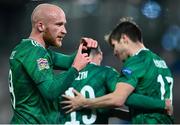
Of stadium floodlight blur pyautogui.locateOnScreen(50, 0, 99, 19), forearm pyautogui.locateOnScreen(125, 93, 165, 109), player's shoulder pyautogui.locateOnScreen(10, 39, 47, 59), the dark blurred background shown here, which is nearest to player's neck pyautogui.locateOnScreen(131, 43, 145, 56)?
forearm pyautogui.locateOnScreen(125, 93, 165, 109)

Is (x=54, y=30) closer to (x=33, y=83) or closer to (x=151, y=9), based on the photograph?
(x=33, y=83)

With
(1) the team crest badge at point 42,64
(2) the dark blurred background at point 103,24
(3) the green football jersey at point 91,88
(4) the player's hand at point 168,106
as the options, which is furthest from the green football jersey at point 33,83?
(2) the dark blurred background at point 103,24

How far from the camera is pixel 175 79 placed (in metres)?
5.72

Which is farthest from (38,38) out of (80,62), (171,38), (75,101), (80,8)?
(171,38)

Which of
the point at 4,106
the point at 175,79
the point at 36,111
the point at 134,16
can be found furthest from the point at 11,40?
the point at 36,111

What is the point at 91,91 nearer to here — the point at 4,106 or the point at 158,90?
the point at 158,90

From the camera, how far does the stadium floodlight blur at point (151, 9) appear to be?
5.78 metres

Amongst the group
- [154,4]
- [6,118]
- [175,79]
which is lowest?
[6,118]

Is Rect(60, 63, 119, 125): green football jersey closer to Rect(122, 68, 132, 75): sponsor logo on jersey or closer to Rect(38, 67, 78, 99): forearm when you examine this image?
Rect(122, 68, 132, 75): sponsor logo on jersey

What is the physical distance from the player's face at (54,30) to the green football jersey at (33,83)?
126mm

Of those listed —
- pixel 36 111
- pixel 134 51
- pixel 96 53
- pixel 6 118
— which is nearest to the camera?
pixel 36 111

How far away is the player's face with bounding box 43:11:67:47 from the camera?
3.00 meters

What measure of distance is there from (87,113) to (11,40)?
2.87 metres

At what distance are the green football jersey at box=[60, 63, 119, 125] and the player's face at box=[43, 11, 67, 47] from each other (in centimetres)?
34
